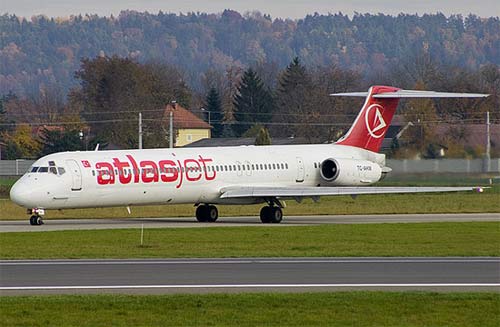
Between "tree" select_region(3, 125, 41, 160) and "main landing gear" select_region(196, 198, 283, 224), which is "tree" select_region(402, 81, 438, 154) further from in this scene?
"tree" select_region(3, 125, 41, 160)

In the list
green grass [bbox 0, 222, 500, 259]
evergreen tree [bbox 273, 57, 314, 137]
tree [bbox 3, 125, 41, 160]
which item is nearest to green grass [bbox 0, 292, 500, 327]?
green grass [bbox 0, 222, 500, 259]

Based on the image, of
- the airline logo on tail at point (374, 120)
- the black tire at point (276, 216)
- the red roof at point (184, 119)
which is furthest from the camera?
the red roof at point (184, 119)

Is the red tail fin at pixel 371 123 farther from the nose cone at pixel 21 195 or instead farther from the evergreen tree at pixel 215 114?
the evergreen tree at pixel 215 114

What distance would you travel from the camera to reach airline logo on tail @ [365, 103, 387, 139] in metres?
49.6

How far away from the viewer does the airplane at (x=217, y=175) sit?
1596 inches

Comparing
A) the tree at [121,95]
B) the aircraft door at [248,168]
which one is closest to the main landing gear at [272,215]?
the aircraft door at [248,168]

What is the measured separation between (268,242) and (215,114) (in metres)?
88.0

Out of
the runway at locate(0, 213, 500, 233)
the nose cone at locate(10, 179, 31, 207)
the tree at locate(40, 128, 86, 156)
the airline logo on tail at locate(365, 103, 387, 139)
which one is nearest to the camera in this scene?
the nose cone at locate(10, 179, 31, 207)

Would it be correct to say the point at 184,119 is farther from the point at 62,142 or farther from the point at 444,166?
the point at 444,166

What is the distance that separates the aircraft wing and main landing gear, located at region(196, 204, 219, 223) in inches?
30.7

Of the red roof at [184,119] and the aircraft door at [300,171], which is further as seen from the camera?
the red roof at [184,119]

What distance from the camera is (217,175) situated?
4422cm

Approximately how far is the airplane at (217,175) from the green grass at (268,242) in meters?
4.26

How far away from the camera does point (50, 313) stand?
18297 mm
